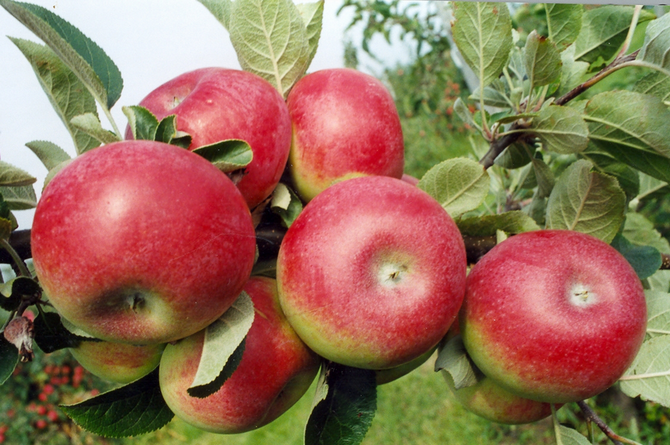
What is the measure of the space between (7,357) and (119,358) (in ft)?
0.37

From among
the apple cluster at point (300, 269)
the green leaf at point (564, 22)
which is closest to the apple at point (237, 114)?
the apple cluster at point (300, 269)

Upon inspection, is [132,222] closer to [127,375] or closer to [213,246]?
[213,246]

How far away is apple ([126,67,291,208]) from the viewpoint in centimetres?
52

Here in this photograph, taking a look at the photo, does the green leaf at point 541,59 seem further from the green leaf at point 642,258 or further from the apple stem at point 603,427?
the apple stem at point 603,427

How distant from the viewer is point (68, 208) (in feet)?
1.35

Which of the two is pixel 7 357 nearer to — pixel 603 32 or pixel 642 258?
pixel 642 258

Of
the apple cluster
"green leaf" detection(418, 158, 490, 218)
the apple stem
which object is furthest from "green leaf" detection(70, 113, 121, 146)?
the apple stem

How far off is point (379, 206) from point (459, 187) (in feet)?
0.58

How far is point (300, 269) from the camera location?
500 mm

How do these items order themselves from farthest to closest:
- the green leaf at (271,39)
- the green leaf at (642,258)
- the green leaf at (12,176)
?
the green leaf at (642,258)
the green leaf at (271,39)
the green leaf at (12,176)

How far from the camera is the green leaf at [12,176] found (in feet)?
1.67

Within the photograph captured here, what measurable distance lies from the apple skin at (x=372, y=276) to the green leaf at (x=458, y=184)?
4.4 inches

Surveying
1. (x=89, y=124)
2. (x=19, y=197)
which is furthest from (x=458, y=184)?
(x=19, y=197)

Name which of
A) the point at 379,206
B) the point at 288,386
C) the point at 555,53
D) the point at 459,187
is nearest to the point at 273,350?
the point at 288,386
